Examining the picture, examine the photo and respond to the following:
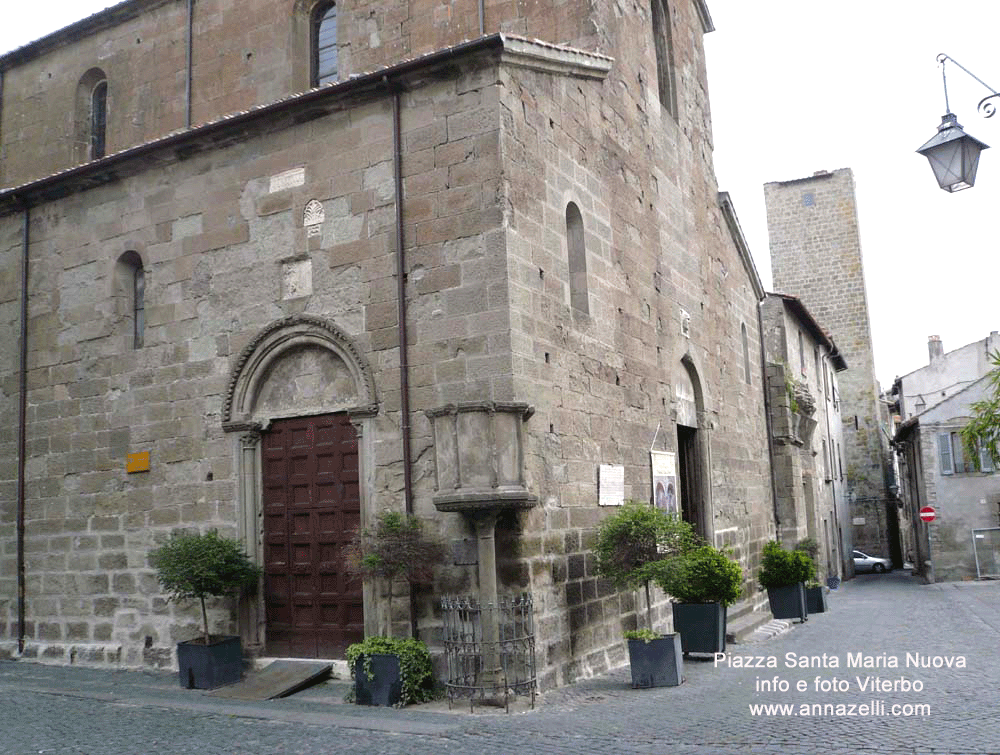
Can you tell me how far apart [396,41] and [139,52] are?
515cm

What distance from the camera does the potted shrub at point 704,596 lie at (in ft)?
32.7

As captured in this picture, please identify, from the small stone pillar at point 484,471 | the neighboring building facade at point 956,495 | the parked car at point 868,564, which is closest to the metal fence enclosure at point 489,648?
the small stone pillar at point 484,471

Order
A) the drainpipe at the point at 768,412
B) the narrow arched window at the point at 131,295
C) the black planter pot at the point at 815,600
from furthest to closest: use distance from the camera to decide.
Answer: the drainpipe at the point at 768,412 → the black planter pot at the point at 815,600 → the narrow arched window at the point at 131,295

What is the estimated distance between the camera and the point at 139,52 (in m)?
15.8

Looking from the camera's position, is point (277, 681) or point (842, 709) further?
point (277, 681)

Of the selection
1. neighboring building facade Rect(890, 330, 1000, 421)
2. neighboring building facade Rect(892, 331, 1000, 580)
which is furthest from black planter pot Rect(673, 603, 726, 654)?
neighboring building facade Rect(890, 330, 1000, 421)

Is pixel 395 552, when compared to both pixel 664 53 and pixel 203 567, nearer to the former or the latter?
pixel 203 567

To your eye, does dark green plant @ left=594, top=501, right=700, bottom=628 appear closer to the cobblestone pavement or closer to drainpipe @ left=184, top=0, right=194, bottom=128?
the cobblestone pavement

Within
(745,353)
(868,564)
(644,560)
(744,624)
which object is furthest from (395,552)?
(868,564)

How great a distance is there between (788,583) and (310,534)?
27.3ft

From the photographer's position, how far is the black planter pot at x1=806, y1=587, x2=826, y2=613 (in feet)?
54.3

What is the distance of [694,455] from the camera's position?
47.2ft

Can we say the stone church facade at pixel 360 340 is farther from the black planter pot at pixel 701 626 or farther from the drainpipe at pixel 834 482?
the drainpipe at pixel 834 482

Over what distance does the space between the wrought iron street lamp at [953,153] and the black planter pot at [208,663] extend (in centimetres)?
772
